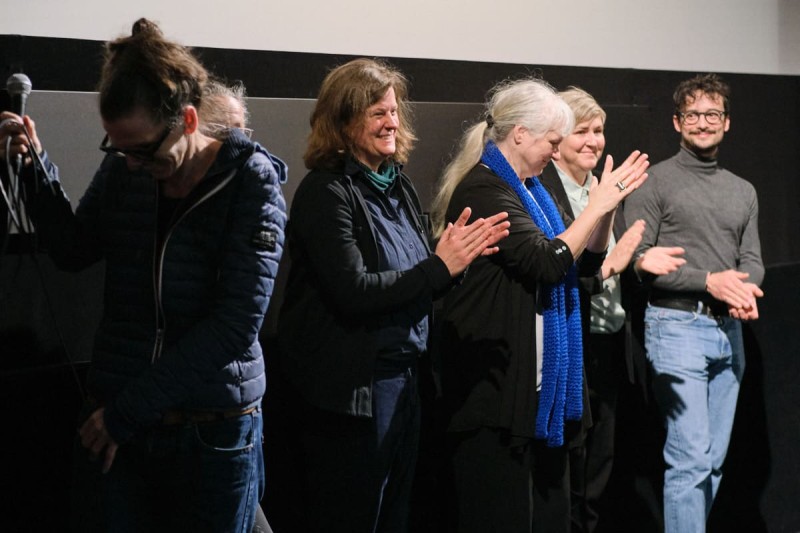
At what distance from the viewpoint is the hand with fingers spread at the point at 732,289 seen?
3.29 m

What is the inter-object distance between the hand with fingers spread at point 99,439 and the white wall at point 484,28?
1.06 meters

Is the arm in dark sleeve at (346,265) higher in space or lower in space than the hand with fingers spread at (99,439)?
higher

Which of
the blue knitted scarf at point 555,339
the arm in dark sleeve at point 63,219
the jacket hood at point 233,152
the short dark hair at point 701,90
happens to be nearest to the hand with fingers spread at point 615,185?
the blue knitted scarf at point 555,339

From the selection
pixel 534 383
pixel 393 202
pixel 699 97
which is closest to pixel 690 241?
pixel 699 97

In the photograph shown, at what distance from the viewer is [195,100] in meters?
1.86

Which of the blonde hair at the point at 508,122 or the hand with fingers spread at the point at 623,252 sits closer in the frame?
the blonde hair at the point at 508,122

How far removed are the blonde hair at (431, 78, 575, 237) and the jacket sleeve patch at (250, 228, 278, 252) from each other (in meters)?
0.93

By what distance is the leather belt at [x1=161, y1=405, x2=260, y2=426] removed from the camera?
186cm

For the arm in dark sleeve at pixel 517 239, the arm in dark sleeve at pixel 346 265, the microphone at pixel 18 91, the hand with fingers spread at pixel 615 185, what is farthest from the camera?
the hand with fingers spread at pixel 615 185

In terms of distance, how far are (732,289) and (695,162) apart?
510 millimetres

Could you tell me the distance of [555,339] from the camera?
2.68m

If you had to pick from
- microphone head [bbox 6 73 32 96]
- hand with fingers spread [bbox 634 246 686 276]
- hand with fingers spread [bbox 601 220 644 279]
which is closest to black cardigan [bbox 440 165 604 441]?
hand with fingers spread [bbox 601 220 644 279]

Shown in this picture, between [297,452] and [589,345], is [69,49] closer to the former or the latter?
[297,452]

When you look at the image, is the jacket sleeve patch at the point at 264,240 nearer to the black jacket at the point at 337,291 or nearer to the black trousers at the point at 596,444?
the black jacket at the point at 337,291
